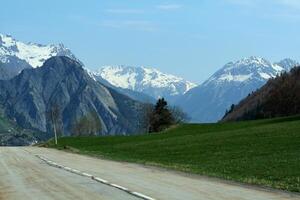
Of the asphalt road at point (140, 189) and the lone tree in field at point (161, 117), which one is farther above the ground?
the lone tree in field at point (161, 117)

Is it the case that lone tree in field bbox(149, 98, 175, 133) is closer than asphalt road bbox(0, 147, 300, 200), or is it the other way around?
asphalt road bbox(0, 147, 300, 200)

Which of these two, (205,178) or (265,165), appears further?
(265,165)

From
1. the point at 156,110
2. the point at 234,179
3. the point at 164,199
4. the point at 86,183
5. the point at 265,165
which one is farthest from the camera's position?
the point at 156,110

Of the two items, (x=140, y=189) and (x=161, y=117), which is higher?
(x=161, y=117)

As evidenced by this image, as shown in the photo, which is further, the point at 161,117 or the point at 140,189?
the point at 161,117

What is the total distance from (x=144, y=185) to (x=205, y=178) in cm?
497

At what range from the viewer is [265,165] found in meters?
36.4

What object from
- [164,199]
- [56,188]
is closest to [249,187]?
[164,199]

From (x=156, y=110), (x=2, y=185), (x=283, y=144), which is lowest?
(x=2, y=185)

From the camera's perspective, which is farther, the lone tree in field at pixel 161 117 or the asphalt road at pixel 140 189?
the lone tree in field at pixel 161 117

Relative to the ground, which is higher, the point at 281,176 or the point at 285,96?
the point at 285,96

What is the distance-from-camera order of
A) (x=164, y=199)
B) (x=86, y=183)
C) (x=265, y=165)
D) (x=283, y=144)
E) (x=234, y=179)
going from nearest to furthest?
(x=164, y=199)
(x=86, y=183)
(x=234, y=179)
(x=265, y=165)
(x=283, y=144)

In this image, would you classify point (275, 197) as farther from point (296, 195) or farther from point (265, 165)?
point (265, 165)

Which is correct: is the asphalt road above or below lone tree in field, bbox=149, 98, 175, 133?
below
